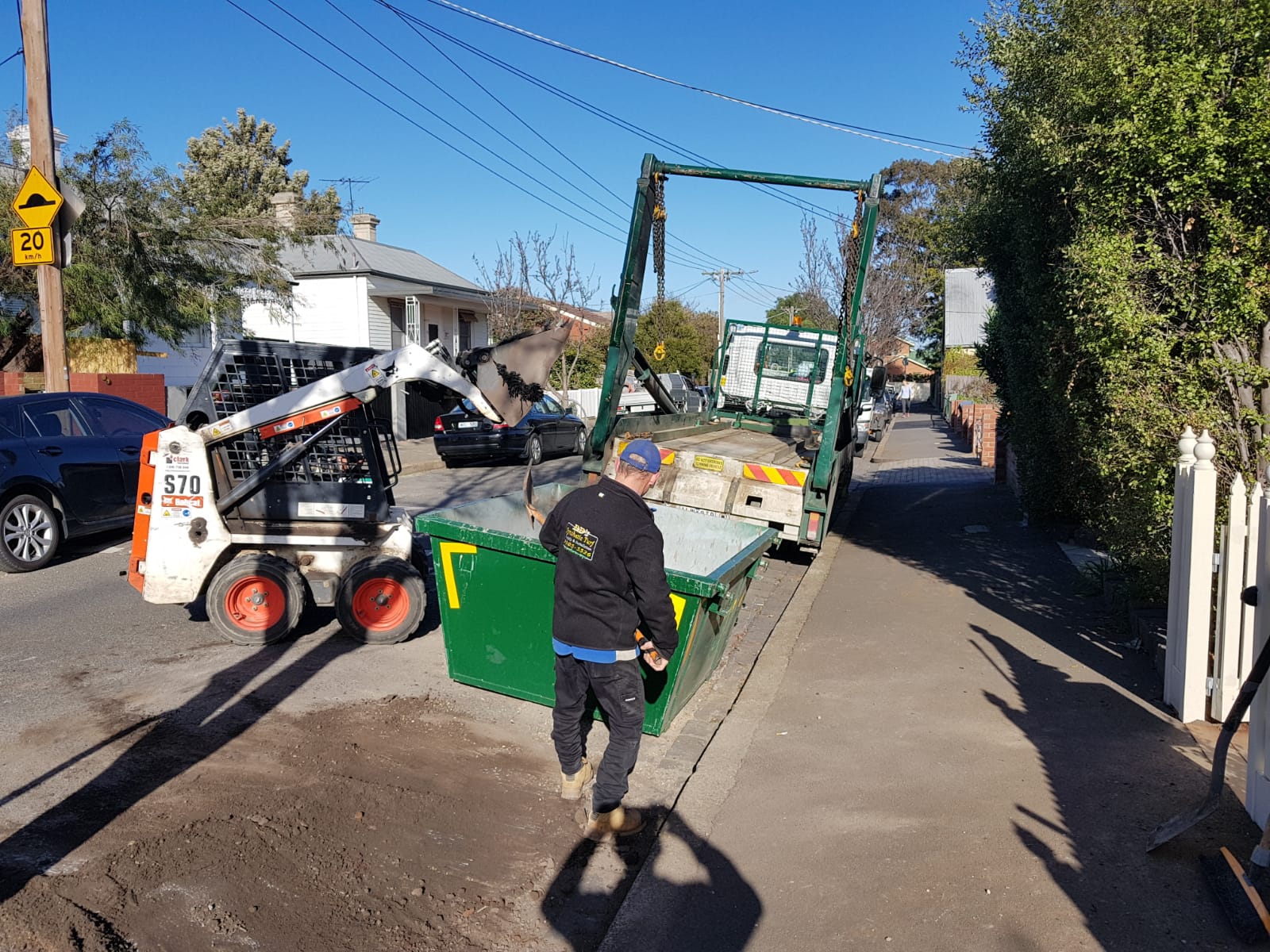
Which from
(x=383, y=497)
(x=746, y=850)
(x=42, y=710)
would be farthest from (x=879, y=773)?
(x=42, y=710)

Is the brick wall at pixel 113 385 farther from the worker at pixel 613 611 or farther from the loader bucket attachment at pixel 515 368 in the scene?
the worker at pixel 613 611

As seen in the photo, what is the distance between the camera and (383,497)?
7230 millimetres

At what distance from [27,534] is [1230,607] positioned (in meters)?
9.55

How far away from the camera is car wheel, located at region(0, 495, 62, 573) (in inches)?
354

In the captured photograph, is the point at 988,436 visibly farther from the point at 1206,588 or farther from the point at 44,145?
the point at 44,145

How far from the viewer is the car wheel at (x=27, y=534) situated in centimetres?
899

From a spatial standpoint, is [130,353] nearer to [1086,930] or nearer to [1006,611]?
[1006,611]

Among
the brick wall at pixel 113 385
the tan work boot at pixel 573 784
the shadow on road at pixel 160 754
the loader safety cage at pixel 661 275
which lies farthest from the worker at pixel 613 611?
the brick wall at pixel 113 385

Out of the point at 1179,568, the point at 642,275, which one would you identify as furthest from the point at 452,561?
the point at 642,275

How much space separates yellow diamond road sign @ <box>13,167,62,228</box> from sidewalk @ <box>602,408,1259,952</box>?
1007 centimetres

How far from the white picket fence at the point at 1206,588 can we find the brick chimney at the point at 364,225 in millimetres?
31911

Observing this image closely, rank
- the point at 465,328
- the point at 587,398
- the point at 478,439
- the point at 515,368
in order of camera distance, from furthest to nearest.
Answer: the point at 587,398, the point at 465,328, the point at 478,439, the point at 515,368

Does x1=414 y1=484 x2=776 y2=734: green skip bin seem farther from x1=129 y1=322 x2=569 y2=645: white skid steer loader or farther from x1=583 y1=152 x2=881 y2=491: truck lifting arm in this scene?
x1=583 y1=152 x2=881 y2=491: truck lifting arm

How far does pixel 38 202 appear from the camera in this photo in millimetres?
11719
